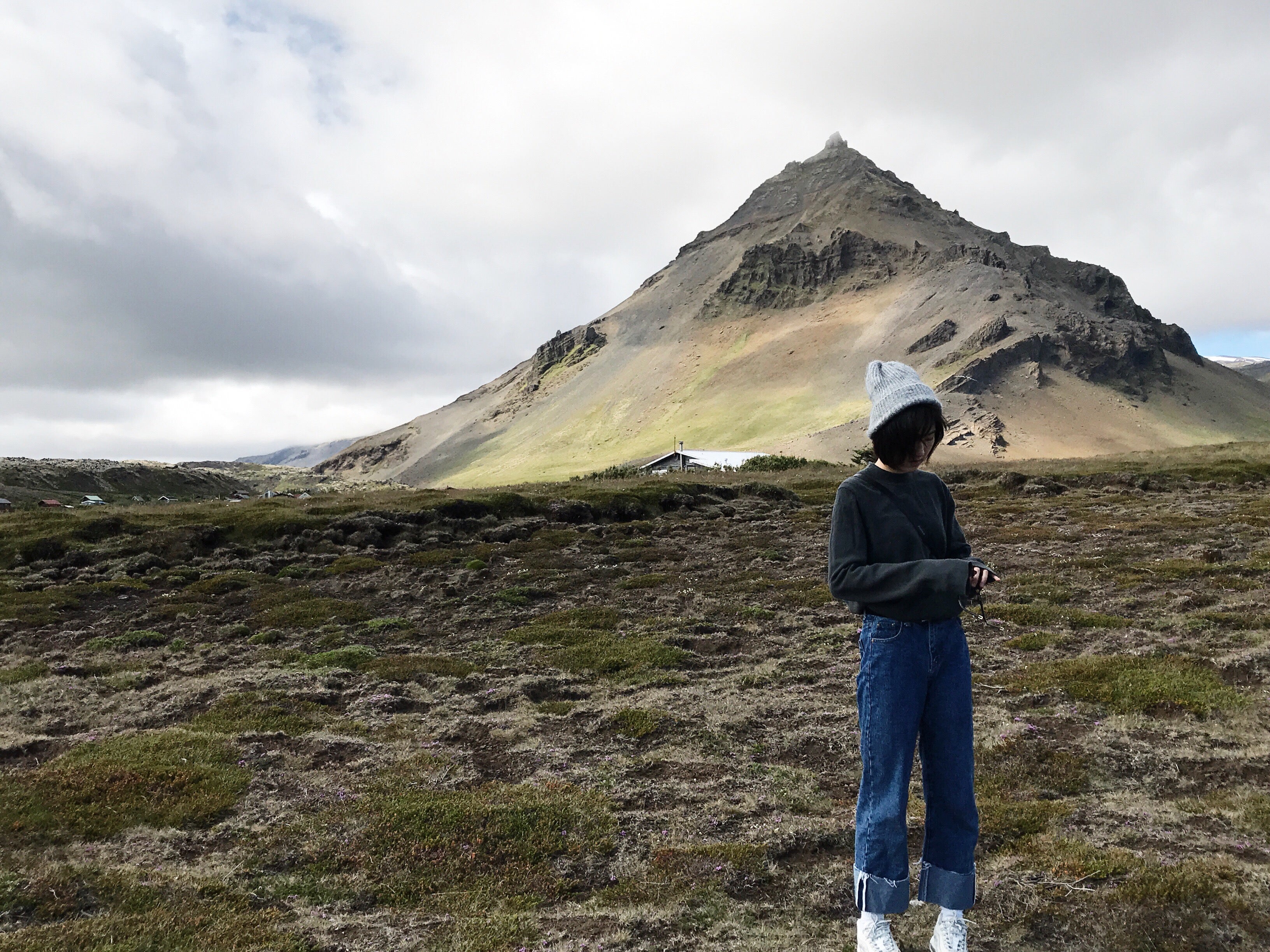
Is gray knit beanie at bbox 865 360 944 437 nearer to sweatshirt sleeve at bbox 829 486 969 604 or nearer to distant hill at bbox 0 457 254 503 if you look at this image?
sweatshirt sleeve at bbox 829 486 969 604

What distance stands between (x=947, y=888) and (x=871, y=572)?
296 centimetres

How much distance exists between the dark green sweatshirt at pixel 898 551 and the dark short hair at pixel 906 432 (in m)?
0.21

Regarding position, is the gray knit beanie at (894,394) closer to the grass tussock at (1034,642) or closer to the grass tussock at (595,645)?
the grass tussock at (595,645)

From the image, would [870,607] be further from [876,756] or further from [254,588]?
[254,588]

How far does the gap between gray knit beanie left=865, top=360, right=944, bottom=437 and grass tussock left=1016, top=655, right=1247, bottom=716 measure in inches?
438

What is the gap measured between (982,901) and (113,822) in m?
12.0

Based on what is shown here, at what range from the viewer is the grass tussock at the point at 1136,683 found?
43.9 ft

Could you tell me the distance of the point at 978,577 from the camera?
5.89 meters

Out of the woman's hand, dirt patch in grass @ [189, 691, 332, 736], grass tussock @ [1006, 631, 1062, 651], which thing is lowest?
dirt patch in grass @ [189, 691, 332, 736]

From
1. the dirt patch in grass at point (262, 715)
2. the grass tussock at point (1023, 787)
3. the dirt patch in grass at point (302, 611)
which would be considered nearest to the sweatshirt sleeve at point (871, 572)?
the grass tussock at point (1023, 787)

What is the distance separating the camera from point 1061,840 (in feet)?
28.6

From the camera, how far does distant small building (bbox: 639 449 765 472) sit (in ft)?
429

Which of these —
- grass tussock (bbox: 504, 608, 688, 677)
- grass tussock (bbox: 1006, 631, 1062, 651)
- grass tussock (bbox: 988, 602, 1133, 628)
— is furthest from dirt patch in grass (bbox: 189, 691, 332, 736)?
grass tussock (bbox: 988, 602, 1133, 628)

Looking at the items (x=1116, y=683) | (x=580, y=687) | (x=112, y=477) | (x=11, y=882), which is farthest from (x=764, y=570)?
(x=112, y=477)
